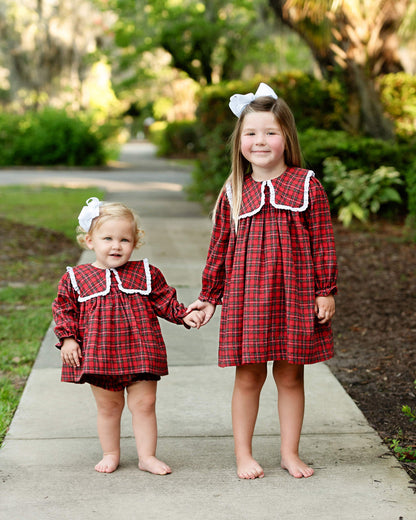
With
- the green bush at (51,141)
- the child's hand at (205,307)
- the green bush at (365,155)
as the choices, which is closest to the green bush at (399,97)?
the green bush at (365,155)

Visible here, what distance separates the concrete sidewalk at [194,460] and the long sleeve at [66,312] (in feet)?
1.96

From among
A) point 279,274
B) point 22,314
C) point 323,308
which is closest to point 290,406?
point 323,308

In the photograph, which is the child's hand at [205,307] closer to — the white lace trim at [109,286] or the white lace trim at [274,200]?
the white lace trim at [109,286]

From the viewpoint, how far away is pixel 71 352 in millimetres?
3125

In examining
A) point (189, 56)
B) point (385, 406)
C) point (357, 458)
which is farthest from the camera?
point (189, 56)

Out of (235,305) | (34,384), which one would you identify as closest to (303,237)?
(235,305)

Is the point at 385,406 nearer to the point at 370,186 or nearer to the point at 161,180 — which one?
the point at 370,186

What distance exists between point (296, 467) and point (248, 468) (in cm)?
20

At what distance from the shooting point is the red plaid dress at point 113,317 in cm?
313

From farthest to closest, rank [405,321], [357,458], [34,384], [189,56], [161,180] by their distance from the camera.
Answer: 1. [189,56]
2. [161,180]
3. [405,321]
4. [34,384]
5. [357,458]

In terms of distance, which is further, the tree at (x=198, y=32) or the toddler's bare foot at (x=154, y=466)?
the tree at (x=198, y=32)

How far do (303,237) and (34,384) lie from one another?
6.79ft

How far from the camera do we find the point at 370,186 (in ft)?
32.1

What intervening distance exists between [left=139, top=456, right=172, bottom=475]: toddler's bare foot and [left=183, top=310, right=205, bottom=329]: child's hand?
0.58m
